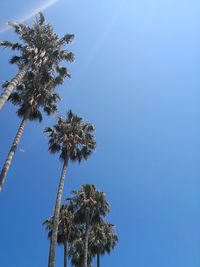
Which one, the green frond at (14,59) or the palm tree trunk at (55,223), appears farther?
the green frond at (14,59)

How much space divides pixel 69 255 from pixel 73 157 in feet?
55.7

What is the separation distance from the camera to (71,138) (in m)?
32.9

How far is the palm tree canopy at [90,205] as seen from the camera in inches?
1431

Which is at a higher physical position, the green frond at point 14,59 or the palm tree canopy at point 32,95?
the green frond at point 14,59

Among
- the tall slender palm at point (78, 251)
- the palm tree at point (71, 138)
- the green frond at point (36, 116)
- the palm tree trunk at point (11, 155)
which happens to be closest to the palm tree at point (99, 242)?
the tall slender palm at point (78, 251)

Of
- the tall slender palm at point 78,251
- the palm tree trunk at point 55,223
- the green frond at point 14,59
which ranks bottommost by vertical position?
A: the palm tree trunk at point 55,223

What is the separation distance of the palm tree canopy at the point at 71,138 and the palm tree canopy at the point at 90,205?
18.7 ft

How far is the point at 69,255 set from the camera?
43.7 metres

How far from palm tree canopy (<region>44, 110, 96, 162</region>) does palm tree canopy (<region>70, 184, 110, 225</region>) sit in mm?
5705

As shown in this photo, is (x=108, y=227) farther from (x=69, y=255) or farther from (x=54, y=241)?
(x=54, y=241)

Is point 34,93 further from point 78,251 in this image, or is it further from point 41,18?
point 78,251

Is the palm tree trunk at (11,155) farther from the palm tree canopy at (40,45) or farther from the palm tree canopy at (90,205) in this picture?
the palm tree canopy at (90,205)

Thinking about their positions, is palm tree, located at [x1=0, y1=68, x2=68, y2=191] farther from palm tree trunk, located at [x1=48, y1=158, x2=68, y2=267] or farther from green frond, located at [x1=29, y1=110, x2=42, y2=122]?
palm tree trunk, located at [x1=48, y1=158, x2=68, y2=267]

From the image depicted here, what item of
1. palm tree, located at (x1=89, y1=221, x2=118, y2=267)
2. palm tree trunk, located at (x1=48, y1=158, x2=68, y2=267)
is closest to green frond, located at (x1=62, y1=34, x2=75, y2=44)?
palm tree trunk, located at (x1=48, y1=158, x2=68, y2=267)
